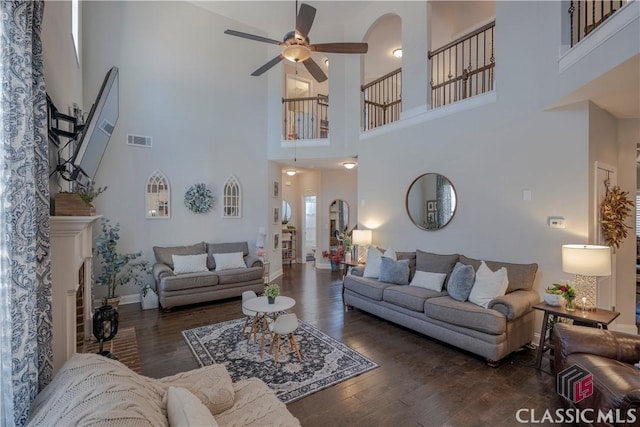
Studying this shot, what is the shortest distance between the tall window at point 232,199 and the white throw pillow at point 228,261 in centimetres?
97

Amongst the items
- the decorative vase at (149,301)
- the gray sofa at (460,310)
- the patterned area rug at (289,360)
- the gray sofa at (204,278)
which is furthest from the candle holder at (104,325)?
the gray sofa at (460,310)

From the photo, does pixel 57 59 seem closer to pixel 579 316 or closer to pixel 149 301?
pixel 149 301

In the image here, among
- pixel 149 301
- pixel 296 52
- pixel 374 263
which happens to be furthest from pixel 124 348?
pixel 296 52

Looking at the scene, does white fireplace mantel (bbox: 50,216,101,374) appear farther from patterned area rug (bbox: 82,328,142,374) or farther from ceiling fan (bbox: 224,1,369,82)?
ceiling fan (bbox: 224,1,369,82)

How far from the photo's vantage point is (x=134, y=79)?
17.3ft

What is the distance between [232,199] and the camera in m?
6.36

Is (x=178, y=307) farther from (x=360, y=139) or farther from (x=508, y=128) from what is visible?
(x=508, y=128)

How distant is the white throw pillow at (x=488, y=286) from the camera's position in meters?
3.33

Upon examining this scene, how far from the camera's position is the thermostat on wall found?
11.3ft

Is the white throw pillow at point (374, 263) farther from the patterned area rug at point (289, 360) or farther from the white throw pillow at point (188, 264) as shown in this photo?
the white throw pillow at point (188, 264)

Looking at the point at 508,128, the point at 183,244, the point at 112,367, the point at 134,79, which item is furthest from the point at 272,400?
the point at 134,79

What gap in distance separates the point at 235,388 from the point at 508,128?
4186 mm

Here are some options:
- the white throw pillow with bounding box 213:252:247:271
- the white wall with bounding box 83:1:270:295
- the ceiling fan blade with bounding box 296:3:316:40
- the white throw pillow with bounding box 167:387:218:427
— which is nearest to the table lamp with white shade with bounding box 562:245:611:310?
the white throw pillow with bounding box 167:387:218:427

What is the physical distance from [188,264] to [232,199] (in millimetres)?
1722
